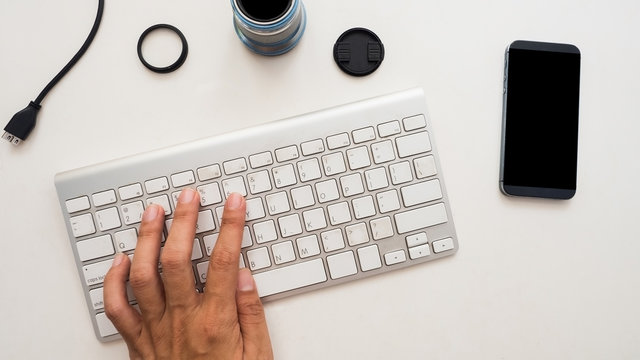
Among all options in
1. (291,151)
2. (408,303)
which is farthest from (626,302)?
(291,151)

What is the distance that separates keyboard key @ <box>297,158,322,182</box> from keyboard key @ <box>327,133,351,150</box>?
0.03m

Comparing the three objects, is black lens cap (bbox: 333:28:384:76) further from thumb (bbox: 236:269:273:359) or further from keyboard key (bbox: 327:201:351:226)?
thumb (bbox: 236:269:273:359)

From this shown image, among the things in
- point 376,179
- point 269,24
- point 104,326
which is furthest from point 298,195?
point 104,326

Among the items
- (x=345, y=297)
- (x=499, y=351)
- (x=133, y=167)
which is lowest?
(x=499, y=351)

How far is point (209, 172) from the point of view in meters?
0.56

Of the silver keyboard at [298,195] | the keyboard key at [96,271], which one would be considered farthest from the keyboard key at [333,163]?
the keyboard key at [96,271]

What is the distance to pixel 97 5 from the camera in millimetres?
604

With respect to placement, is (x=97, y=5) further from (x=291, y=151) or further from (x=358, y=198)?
(x=358, y=198)

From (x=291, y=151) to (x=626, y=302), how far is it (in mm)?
528

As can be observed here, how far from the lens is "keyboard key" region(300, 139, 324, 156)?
0.57 m

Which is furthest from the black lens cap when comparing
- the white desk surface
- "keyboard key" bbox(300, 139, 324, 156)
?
"keyboard key" bbox(300, 139, 324, 156)

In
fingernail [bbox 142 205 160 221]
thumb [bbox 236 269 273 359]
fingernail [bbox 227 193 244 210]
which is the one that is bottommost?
thumb [bbox 236 269 273 359]

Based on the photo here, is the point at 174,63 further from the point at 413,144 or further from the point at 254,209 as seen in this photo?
the point at 413,144

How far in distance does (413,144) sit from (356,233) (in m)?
0.14
